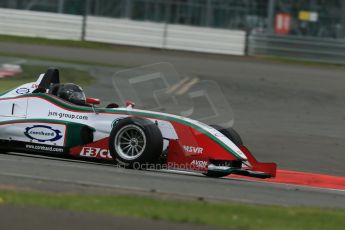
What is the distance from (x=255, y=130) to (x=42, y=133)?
5916mm

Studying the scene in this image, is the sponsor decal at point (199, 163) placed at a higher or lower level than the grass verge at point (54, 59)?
lower

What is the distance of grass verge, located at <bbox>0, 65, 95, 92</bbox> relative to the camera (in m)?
17.5

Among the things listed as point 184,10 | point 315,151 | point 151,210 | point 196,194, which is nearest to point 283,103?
point 315,151

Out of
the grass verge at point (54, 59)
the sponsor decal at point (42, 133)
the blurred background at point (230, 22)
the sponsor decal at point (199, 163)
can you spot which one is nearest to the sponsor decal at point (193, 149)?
the sponsor decal at point (199, 163)

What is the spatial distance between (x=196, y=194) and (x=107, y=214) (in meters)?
1.71

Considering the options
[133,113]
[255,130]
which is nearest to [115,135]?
[133,113]

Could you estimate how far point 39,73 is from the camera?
62.3 ft

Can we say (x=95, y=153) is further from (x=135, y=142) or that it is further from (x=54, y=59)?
(x=54, y=59)

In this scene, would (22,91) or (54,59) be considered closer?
(22,91)

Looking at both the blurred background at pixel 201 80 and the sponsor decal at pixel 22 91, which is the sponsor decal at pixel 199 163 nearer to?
the blurred background at pixel 201 80

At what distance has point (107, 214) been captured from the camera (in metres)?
5.82

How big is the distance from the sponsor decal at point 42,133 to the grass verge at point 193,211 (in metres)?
3.16

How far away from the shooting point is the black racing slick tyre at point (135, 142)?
29.9 ft

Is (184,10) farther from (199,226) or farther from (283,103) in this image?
(199,226)
